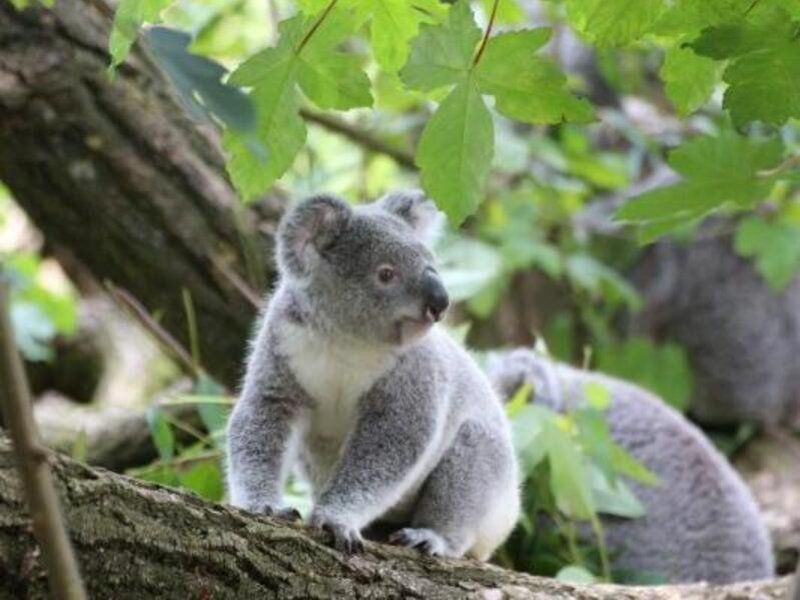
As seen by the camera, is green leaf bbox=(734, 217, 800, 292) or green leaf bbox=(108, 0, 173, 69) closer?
green leaf bbox=(108, 0, 173, 69)

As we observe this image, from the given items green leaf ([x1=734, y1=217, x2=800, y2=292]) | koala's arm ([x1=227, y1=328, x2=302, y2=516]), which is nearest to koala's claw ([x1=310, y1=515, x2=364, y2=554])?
koala's arm ([x1=227, y1=328, x2=302, y2=516])

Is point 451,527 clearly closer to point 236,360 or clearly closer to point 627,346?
point 236,360

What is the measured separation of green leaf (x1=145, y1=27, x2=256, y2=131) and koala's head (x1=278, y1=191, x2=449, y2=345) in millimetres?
1564

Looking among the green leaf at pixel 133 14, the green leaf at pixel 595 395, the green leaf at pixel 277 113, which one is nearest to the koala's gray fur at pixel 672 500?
the green leaf at pixel 595 395

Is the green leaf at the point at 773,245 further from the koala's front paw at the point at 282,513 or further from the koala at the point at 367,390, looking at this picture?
the koala's front paw at the point at 282,513

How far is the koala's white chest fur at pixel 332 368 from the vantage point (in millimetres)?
2721

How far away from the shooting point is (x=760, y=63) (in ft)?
5.18

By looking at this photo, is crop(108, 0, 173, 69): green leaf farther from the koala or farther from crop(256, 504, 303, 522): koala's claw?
→ the koala

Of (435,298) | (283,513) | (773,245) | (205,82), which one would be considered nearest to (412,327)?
(435,298)

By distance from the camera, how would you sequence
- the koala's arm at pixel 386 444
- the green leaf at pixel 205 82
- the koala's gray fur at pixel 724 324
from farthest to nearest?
the koala's gray fur at pixel 724 324, the koala's arm at pixel 386 444, the green leaf at pixel 205 82

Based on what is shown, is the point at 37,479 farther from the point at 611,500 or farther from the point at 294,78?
the point at 611,500

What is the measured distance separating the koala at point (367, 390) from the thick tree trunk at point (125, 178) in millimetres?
827

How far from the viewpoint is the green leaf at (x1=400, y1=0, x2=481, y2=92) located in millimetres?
1675

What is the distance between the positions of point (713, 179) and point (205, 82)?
998mm
